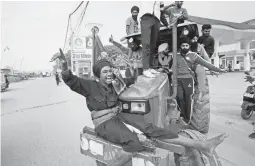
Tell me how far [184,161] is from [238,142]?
1542 millimetres

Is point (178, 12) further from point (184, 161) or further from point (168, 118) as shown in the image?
point (184, 161)

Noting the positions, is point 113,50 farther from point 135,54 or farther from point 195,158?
point 195,158

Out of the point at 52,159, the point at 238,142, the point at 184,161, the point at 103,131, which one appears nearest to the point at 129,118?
the point at 103,131

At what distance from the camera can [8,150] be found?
299 centimetres

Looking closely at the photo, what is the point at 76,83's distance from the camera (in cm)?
187

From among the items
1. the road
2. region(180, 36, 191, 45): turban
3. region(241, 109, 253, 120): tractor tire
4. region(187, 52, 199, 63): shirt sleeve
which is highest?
region(180, 36, 191, 45): turban

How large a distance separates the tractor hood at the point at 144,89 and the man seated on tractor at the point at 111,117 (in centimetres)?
9

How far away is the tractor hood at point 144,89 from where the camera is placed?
1771mm

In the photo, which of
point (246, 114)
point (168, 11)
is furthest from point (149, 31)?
point (246, 114)

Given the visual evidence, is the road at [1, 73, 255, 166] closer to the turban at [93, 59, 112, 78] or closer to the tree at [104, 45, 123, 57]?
the turban at [93, 59, 112, 78]

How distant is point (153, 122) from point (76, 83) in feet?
2.54

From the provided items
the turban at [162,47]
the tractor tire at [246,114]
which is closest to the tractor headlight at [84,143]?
the turban at [162,47]

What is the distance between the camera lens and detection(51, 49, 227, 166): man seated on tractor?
1555 millimetres

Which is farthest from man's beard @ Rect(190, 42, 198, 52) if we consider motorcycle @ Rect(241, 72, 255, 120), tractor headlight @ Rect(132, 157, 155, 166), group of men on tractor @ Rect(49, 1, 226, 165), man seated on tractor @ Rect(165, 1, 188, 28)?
motorcycle @ Rect(241, 72, 255, 120)
